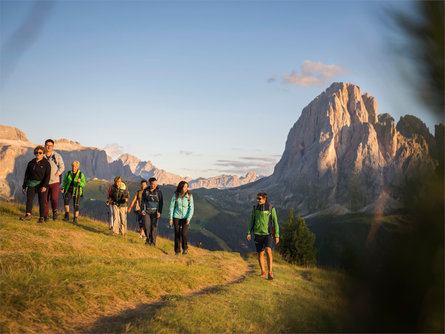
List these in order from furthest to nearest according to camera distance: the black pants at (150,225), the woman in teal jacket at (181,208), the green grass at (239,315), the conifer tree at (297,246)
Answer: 1. the conifer tree at (297,246)
2. the black pants at (150,225)
3. the woman in teal jacket at (181,208)
4. the green grass at (239,315)

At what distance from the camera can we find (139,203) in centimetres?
1850

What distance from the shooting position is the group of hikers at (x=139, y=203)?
1285 centimetres

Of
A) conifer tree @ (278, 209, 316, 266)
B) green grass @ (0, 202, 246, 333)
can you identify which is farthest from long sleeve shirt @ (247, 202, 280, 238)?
conifer tree @ (278, 209, 316, 266)

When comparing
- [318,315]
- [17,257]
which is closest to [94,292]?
[17,257]

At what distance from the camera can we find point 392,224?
1.49 metres

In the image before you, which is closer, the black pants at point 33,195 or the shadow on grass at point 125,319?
the shadow on grass at point 125,319

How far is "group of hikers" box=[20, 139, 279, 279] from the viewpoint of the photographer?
12.9 meters

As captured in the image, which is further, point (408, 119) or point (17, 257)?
point (17, 257)

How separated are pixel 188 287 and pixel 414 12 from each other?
977cm

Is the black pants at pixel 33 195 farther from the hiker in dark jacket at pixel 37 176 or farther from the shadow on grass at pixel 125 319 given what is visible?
the shadow on grass at pixel 125 319

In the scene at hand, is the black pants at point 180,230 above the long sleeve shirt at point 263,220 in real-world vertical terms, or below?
below

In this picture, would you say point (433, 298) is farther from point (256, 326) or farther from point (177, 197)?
point (177, 197)

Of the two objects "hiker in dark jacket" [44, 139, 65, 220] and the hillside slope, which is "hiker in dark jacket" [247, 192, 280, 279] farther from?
"hiker in dark jacket" [44, 139, 65, 220]

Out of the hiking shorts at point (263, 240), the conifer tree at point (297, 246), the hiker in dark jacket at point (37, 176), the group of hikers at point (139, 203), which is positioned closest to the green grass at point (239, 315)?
the hiking shorts at point (263, 240)
